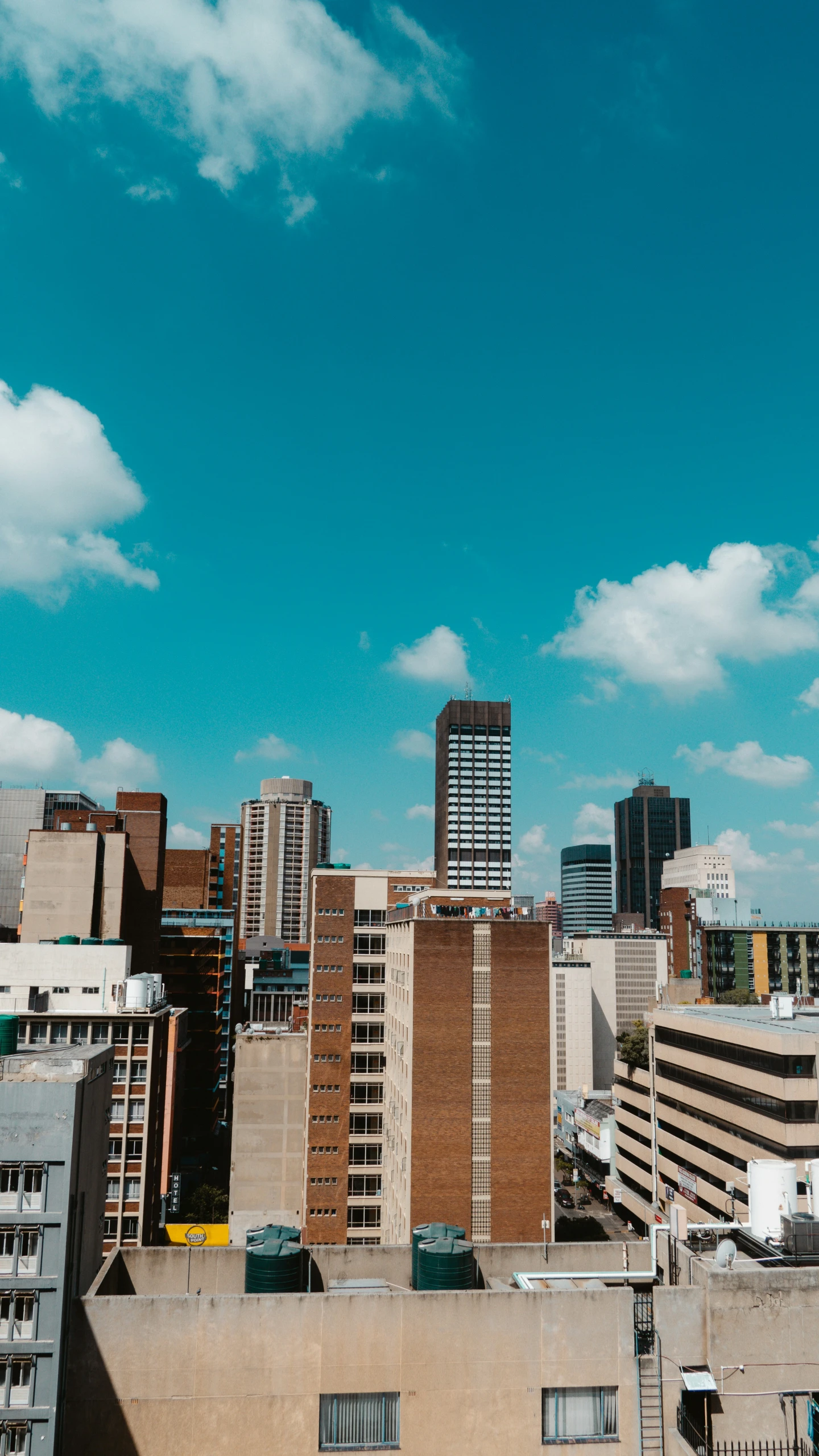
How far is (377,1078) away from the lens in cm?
8575

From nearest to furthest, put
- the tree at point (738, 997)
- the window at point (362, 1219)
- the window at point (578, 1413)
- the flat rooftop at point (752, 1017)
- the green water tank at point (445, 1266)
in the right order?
the window at point (578, 1413) → the green water tank at point (445, 1266) → the flat rooftop at point (752, 1017) → the window at point (362, 1219) → the tree at point (738, 997)

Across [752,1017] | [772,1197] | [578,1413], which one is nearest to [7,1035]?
[578,1413]

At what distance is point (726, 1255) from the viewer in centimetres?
2259

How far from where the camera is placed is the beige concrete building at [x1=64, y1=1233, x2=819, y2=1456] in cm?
2025

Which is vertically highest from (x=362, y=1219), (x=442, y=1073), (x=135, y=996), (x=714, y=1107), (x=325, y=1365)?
(x=135, y=996)

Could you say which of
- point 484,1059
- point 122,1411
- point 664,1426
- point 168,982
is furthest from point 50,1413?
point 168,982

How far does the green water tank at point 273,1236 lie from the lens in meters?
23.5

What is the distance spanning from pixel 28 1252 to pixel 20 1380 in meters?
2.41

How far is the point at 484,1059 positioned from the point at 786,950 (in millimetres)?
131681

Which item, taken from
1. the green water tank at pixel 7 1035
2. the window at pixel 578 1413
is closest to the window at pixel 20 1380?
the green water tank at pixel 7 1035

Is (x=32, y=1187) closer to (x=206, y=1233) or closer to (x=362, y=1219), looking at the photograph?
(x=362, y=1219)

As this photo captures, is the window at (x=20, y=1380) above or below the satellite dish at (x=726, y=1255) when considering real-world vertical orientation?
below

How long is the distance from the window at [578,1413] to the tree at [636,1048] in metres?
81.2

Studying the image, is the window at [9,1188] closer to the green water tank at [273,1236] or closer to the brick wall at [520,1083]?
Answer: the green water tank at [273,1236]
